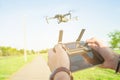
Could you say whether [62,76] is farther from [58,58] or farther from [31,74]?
[31,74]

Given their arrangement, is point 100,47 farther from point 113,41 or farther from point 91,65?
point 113,41

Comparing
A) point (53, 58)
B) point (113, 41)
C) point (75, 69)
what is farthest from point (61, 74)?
point (113, 41)

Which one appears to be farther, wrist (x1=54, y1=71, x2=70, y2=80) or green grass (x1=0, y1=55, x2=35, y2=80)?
green grass (x1=0, y1=55, x2=35, y2=80)

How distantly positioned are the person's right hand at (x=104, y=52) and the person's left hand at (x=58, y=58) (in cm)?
28

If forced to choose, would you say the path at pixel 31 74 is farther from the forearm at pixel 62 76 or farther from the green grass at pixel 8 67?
the forearm at pixel 62 76

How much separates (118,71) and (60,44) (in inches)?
19.8

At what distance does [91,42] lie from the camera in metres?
2.37

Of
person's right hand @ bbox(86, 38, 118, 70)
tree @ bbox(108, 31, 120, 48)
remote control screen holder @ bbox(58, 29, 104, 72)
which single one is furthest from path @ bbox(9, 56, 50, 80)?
tree @ bbox(108, 31, 120, 48)

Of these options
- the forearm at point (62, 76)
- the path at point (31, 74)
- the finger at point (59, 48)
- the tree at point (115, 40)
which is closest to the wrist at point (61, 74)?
the forearm at point (62, 76)

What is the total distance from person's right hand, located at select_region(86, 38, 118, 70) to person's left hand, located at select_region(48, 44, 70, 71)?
28 centimetres

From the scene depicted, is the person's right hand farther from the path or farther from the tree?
the tree

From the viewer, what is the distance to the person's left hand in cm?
201

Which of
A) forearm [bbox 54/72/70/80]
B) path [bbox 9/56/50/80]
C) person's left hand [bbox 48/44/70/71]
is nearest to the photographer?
forearm [bbox 54/72/70/80]

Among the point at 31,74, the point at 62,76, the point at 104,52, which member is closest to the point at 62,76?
the point at 62,76
